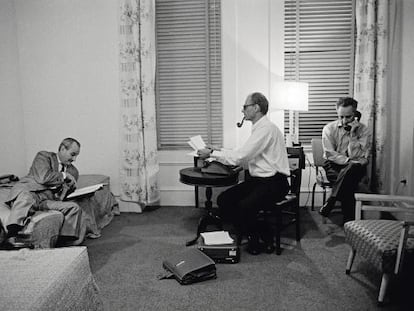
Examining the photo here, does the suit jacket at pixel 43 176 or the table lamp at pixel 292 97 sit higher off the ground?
the table lamp at pixel 292 97

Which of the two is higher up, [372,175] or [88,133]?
[88,133]

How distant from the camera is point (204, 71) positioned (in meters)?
4.82

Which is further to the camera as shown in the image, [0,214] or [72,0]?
[72,0]

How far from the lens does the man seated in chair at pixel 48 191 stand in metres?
3.19

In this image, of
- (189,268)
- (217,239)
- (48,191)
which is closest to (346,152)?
(217,239)

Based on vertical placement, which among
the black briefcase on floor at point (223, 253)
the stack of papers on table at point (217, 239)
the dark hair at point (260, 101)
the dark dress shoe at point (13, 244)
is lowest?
the black briefcase on floor at point (223, 253)

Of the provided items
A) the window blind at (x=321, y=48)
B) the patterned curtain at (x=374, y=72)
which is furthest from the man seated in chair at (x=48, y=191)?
the patterned curtain at (x=374, y=72)

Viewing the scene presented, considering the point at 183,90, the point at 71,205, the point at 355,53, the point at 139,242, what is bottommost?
the point at 139,242

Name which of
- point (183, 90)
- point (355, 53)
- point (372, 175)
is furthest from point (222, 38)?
point (372, 175)

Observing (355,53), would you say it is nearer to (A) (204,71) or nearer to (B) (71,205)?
(A) (204,71)

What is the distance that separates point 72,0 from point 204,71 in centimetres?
171

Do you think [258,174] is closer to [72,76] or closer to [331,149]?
[331,149]

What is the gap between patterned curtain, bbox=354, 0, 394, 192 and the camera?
13.9ft

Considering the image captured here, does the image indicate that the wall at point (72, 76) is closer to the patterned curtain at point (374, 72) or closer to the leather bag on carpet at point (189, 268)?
the leather bag on carpet at point (189, 268)
